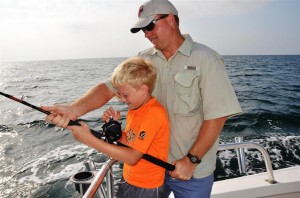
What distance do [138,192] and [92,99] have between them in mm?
905

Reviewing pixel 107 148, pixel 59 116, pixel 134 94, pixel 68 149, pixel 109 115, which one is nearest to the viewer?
pixel 107 148

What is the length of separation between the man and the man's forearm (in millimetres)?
28

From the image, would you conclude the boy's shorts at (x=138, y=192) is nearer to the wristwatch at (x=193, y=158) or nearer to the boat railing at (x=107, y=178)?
the boat railing at (x=107, y=178)

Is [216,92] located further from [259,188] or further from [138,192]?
[259,188]

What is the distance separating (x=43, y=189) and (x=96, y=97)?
6.03 m

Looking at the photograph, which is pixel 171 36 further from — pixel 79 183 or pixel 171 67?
pixel 79 183

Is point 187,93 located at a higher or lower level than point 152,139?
higher

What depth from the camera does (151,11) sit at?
2121mm

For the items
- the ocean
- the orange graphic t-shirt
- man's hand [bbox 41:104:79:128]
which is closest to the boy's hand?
the orange graphic t-shirt

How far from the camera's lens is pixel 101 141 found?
1.84m

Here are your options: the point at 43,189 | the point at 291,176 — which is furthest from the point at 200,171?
the point at 43,189

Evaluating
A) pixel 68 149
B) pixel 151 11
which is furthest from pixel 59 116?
pixel 68 149

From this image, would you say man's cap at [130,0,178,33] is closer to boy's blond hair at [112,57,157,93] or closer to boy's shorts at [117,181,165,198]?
boy's blond hair at [112,57,157,93]

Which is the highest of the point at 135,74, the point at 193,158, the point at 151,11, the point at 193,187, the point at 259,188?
the point at 151,11
